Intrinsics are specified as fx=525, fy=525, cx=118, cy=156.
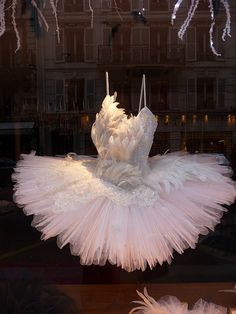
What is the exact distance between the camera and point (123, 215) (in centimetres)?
135

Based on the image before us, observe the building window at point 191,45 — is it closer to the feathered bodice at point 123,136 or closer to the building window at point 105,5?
the building window at point 105,5

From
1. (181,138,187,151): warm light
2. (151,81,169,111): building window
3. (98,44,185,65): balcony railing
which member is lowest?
(181,138,187,151): warm light

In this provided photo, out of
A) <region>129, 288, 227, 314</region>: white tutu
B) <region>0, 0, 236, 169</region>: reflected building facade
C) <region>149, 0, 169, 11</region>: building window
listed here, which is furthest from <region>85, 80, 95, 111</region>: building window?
<region>129, 288, 227, 314</region>: white tutu

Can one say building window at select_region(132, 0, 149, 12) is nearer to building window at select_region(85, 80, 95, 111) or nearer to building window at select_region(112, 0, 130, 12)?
building window at select_region(112, 0, 130, 12)

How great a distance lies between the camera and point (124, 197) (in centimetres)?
140

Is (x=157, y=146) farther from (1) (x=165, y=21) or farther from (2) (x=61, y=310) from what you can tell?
(2) (x=61, y=310)

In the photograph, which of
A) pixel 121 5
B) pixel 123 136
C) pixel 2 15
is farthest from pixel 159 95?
pixel 2 15

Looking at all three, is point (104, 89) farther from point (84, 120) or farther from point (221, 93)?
point (221, 93)

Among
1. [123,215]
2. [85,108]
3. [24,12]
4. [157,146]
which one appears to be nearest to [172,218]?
[123,215]

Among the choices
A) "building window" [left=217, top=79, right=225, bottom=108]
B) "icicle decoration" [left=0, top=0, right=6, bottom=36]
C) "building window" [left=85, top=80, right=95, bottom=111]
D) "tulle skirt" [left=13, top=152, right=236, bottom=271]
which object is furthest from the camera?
"building window" [left=217, top=79, right=225, bottom=108]

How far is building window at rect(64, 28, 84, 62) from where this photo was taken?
6.32 feet

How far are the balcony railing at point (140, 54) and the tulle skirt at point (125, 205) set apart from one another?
542 mm

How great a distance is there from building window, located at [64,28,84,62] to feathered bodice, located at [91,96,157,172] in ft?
1.54

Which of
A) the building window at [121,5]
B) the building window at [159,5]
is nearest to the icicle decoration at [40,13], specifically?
the building window at [121,5]
